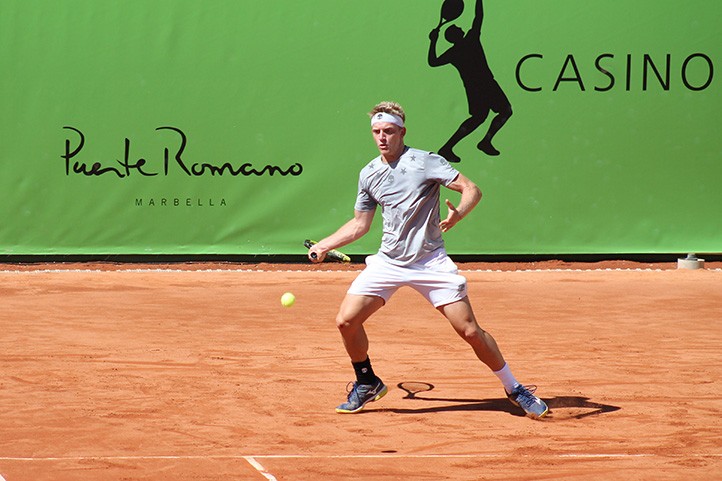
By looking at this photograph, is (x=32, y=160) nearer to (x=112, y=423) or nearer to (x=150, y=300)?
(x=150, y=300)

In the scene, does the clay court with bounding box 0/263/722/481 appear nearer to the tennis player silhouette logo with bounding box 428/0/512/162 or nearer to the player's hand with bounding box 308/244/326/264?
the player's hand with bounding box 308/244/326/264

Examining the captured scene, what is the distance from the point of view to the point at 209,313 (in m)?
10.1

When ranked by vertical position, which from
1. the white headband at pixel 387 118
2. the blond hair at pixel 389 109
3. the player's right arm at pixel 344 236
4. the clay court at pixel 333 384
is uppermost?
the blond hair at pixel 389 109

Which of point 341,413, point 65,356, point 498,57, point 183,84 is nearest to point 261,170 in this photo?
point 183,84

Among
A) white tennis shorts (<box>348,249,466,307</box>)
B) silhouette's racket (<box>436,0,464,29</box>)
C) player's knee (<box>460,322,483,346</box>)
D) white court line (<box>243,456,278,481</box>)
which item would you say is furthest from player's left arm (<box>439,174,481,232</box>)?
silhouette's racket (<box>436,0,464,29</box>)

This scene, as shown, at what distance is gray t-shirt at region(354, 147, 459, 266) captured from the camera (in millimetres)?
6062

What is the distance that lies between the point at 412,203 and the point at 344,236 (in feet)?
1.50

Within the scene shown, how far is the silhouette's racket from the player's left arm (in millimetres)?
7493

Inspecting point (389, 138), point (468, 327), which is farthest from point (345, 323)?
point (389, 138)

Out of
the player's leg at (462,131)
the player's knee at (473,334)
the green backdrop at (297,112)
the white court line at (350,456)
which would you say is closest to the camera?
the white court line at (350,456)

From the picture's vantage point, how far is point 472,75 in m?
13.3

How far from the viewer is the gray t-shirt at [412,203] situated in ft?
19.9

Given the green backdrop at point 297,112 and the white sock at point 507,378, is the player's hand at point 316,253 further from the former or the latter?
the green backdrop at point 297,112

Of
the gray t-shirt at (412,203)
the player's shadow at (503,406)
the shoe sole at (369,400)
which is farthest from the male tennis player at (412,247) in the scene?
the shoe sole at (369,400)
